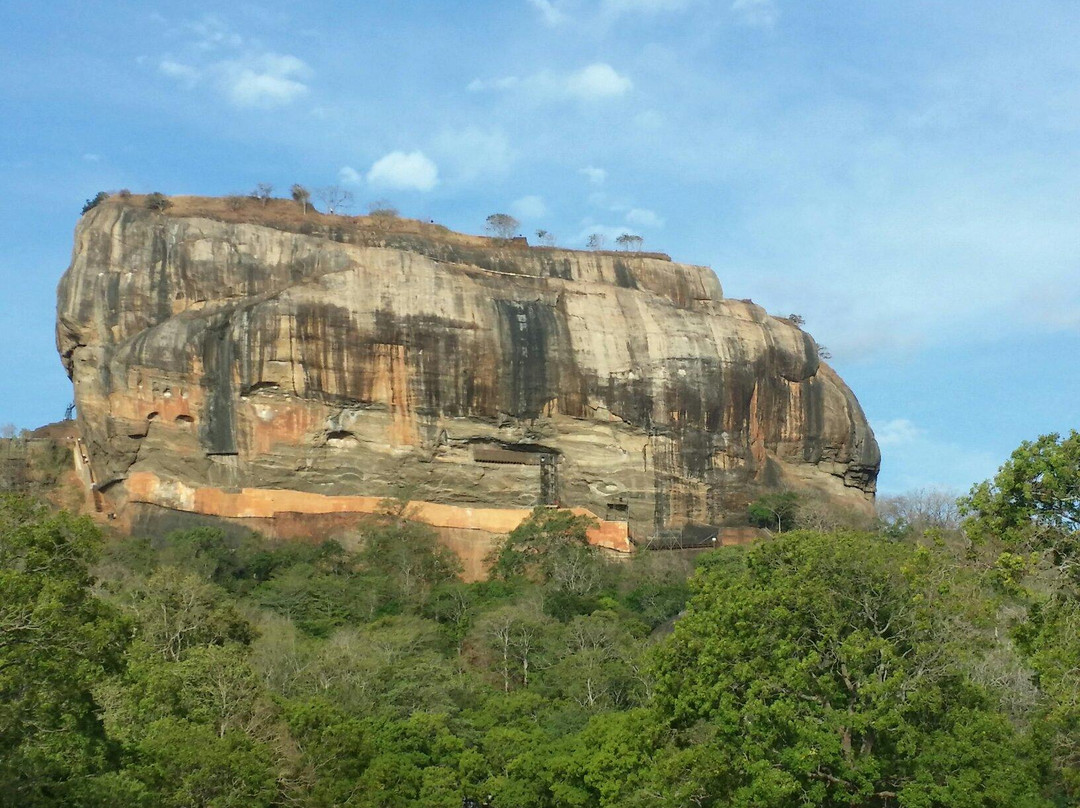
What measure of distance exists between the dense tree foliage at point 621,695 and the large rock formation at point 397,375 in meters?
16.2

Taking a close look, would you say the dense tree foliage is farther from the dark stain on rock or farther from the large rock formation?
the large rock formation

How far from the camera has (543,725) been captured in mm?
36750

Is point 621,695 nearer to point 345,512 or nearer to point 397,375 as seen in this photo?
point 345,512

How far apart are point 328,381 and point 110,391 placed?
881cm

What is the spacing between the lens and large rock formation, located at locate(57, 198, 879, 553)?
56.9 m

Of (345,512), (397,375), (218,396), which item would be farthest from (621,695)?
(218,396)

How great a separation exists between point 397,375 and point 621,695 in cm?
2302

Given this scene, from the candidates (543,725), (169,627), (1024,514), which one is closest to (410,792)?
(543,725)

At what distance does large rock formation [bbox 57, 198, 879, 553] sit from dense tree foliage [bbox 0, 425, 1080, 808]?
16202 mm

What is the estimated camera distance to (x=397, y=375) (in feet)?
192

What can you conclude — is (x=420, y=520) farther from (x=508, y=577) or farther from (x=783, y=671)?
(x=783, y=671)

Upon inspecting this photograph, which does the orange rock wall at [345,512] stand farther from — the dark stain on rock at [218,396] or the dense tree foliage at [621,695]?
the dense tree foliage at [621,695]

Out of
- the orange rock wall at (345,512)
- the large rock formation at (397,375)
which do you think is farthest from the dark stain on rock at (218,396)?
the orange rock wall at (345,512)

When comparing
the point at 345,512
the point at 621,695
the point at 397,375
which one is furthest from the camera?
the point at 397,375
